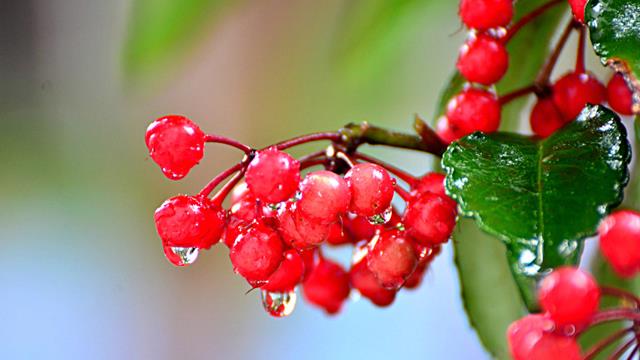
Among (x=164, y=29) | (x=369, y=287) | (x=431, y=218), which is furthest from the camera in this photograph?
(x=164, y=29)

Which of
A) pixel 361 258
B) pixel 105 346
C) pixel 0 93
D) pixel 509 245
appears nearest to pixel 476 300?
pixel 361 258

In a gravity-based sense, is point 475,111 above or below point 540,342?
above

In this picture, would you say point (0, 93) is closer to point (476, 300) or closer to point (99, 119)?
point (99, 119)

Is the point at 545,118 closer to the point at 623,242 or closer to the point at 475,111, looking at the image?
the point at 475,111

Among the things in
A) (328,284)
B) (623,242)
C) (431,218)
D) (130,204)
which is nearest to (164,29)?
(328,284)

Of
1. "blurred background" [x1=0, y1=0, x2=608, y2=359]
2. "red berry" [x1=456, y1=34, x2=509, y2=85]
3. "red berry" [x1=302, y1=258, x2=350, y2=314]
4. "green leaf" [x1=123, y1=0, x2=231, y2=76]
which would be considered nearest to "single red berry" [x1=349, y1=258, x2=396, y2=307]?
"red berry" [x1=302, y1=258, x2=350, y2=314]

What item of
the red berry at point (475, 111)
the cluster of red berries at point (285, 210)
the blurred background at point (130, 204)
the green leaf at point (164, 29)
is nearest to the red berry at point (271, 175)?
the cluster of red berries at point (285, 210)

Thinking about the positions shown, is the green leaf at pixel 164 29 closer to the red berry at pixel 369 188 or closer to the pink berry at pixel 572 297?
the red berry at pixel 369 188

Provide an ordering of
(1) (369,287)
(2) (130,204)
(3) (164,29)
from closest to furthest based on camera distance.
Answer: (1) (369,287), (3) (164,29), (2) (130,204)
